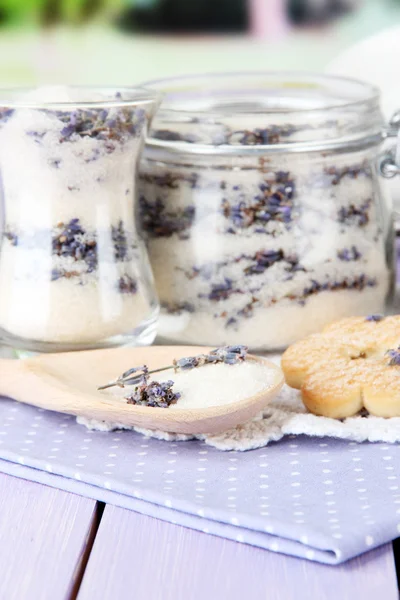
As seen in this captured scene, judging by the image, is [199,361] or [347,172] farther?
[347,172]

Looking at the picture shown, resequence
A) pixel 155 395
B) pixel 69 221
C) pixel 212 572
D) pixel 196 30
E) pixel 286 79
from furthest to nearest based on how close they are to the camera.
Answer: pixel 196 30
pixel 286 79
pixel 69 221
pixel 155 395
pixel 212 572

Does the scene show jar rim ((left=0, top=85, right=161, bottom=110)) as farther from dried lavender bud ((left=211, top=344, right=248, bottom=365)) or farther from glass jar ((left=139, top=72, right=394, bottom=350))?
dried lavender bud ((left=211, top=344, right=248, bottom=365))

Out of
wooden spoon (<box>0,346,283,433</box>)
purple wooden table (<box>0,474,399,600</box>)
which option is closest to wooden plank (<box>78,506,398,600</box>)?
purple wooden table (<box>0,474,399,600</box>)

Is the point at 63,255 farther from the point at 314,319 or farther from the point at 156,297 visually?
the point at 314,319

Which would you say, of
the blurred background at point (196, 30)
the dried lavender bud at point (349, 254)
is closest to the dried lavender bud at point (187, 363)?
the dried lavender bud at point (349, 254)

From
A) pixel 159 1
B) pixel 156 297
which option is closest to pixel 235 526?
pixel 156 297

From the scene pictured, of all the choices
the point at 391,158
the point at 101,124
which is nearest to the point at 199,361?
the point at 101,124

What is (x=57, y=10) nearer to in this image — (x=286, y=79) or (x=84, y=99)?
(x=286, y=79)
